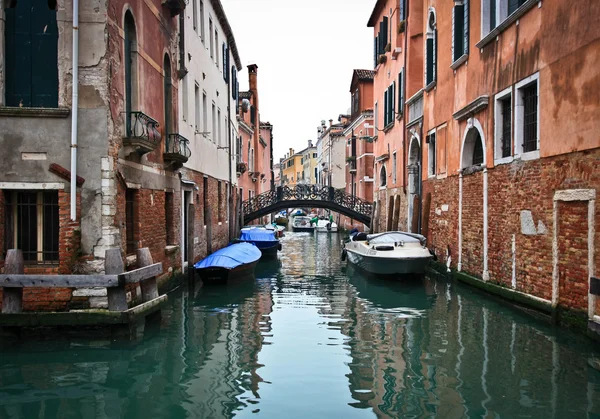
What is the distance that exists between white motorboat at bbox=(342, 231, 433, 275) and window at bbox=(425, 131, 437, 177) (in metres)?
2.06

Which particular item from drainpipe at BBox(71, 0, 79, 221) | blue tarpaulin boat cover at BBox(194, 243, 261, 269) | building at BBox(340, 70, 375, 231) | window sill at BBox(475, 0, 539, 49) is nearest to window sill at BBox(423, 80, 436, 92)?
window sill at BBox(475, 0, 539, 49)

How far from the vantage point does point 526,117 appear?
8.84m

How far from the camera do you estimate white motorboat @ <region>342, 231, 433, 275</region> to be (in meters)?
12.5

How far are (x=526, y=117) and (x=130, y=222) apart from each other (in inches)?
249

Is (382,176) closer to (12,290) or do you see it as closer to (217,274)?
(217,274)

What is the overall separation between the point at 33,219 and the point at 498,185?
7.25 m

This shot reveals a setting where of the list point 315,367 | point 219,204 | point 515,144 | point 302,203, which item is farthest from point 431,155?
point 302,203

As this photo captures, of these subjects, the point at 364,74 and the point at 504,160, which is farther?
the point at 364,74

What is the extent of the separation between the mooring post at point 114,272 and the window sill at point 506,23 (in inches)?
263

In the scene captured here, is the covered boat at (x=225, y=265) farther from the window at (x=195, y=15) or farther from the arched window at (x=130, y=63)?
the window at (x=195, y=15)

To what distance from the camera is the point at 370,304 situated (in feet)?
34.0

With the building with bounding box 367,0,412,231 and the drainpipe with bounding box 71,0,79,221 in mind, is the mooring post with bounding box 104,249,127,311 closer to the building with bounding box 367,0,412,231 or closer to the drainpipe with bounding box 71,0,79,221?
the drainpipe with bounding box 71,0,79,221

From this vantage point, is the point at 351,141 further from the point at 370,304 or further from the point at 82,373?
the point at 82,373

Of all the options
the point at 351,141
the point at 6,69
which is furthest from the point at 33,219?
the point at 351,141
